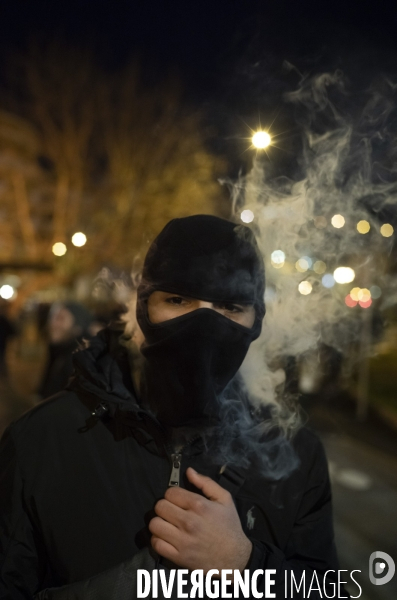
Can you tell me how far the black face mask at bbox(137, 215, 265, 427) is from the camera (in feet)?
Result: 5.99

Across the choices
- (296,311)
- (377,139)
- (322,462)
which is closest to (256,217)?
(296,311)

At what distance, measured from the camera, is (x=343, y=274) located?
304 cm

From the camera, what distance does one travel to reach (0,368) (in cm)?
1011

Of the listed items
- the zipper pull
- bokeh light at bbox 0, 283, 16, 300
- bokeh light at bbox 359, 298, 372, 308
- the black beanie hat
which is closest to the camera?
the zipper pull

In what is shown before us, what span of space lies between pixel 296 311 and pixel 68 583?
1.51 m

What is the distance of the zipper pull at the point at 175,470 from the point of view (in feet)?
5.68

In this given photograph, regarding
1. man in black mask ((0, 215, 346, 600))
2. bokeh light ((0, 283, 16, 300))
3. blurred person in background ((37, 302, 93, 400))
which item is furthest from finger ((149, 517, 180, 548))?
bokeh light ((0, 283, 16, 300))

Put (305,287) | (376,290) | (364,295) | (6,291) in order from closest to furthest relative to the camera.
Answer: (305,287) → (376,290) → (364,295) → (6,291)

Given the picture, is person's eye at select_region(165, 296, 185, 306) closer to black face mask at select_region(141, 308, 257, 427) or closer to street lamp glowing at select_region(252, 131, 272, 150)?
black face mask at select_region(141, 308, 257, 427)

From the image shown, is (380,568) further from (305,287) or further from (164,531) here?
(164,531)

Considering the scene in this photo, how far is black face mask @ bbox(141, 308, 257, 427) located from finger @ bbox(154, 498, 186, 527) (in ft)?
1.04

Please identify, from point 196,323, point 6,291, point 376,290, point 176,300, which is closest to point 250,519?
point 196,323

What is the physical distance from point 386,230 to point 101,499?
201 cm

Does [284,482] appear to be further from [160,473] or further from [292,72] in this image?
[292,72]
